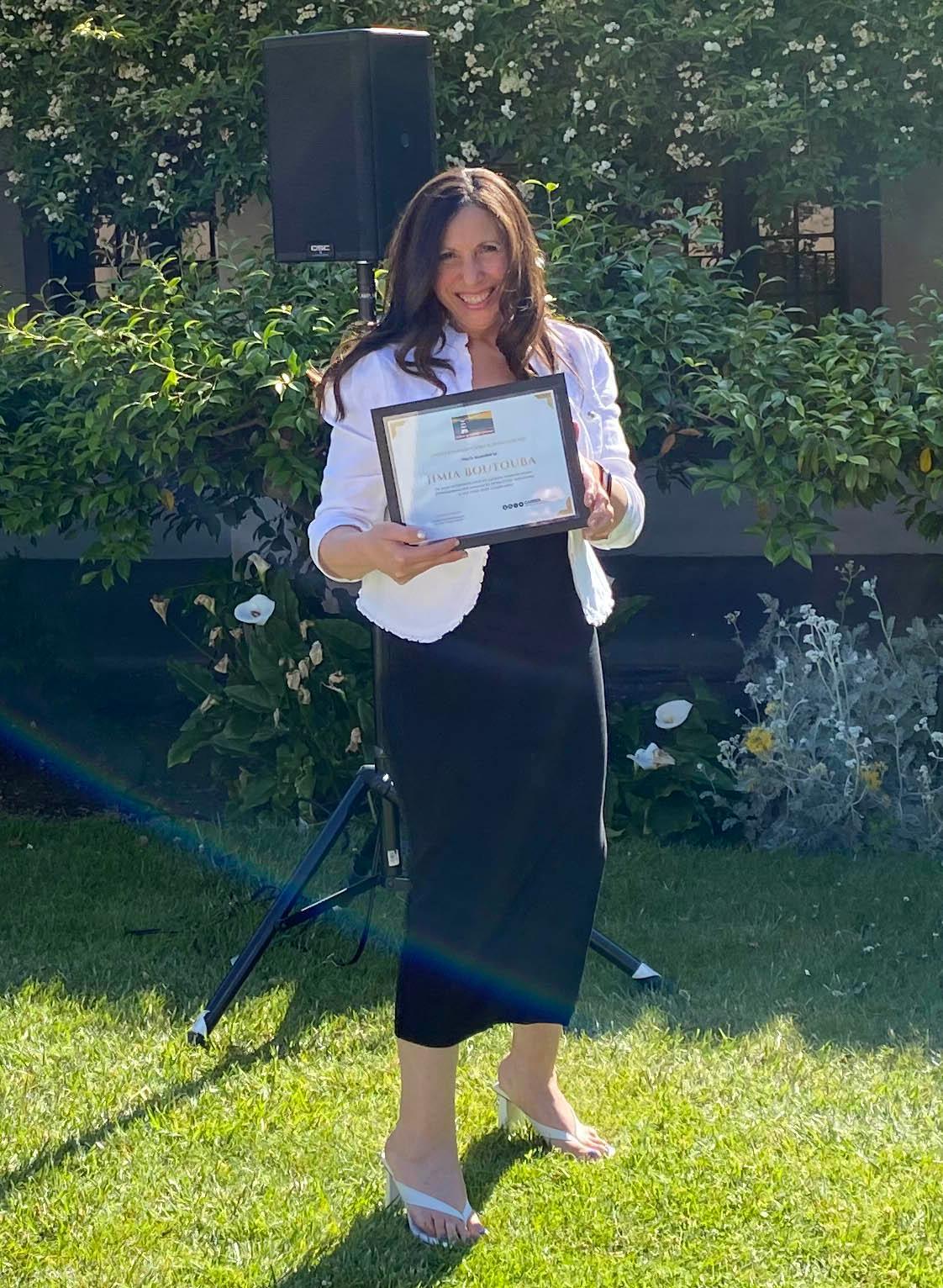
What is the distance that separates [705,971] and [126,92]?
5.02 m

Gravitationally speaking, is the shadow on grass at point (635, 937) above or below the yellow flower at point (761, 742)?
below

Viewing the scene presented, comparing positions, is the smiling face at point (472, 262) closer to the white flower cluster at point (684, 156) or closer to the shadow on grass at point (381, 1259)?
the shadow on grass at point (381, 1259)

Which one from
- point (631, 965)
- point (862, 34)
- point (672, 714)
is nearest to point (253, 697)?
point (672, 714)

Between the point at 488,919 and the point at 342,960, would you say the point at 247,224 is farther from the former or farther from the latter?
the point at 488,919

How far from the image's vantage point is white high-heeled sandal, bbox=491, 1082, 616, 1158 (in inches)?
112

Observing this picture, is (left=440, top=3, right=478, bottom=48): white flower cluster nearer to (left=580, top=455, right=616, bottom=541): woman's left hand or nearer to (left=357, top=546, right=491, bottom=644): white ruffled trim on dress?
(left=580, top=455, right=616, bottom=541): woman's left hand

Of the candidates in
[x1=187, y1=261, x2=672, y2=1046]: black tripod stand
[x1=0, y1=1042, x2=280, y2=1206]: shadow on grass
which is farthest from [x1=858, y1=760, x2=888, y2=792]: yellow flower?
[x1=0, y1=1042, x2=280, y2=1206]: shadow on grass

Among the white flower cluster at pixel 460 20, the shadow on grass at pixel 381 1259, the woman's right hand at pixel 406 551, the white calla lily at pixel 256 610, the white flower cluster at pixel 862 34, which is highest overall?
the white flower cluster at pixel 460 20

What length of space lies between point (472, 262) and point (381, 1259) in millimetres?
1720

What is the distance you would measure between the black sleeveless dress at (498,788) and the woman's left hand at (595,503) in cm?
7

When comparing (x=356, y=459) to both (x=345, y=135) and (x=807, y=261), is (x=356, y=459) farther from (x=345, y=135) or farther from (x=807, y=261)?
(x=807, y=261)

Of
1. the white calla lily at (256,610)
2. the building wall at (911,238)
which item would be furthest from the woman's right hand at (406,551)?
the building wall at (911,238)

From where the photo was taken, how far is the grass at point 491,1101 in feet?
8.42

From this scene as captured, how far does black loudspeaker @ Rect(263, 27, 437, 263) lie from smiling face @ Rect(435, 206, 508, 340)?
147 cm
